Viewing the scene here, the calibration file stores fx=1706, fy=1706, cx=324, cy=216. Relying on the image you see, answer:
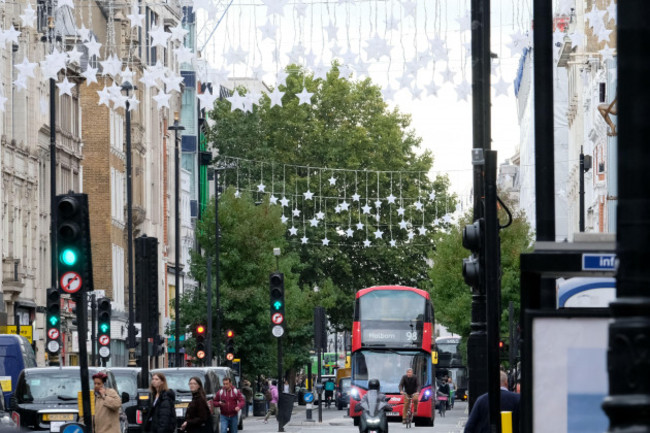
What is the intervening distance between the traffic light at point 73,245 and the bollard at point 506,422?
616 cm

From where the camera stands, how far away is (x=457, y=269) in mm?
83875

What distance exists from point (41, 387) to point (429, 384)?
87.8ft

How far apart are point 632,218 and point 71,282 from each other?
14.2 metres

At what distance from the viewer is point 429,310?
54781mm

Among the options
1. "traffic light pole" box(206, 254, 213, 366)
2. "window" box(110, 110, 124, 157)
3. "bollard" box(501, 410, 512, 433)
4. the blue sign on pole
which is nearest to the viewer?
the blue sign on pole

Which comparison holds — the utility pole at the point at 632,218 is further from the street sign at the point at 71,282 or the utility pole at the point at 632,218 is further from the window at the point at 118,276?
the window at the point at 118,276

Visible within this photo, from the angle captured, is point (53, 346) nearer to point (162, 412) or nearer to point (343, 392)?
point (162, 412)

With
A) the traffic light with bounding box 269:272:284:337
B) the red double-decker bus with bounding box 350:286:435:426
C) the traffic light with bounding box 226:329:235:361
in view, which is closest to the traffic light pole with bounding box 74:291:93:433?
the traffic light with bounding box 269:272:284:337

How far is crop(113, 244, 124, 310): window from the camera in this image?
8006 centimetres

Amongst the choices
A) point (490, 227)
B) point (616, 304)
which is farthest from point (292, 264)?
point (616, 304)

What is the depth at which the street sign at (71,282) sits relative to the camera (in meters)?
19.4

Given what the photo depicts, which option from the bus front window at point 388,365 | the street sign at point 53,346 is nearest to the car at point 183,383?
the street sign at point 53,346

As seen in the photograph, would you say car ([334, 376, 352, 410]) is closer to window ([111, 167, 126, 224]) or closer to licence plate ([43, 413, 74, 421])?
window ([111, 167, 126, 224])

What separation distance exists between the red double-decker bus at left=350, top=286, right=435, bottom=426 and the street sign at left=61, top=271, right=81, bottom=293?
34.4m
